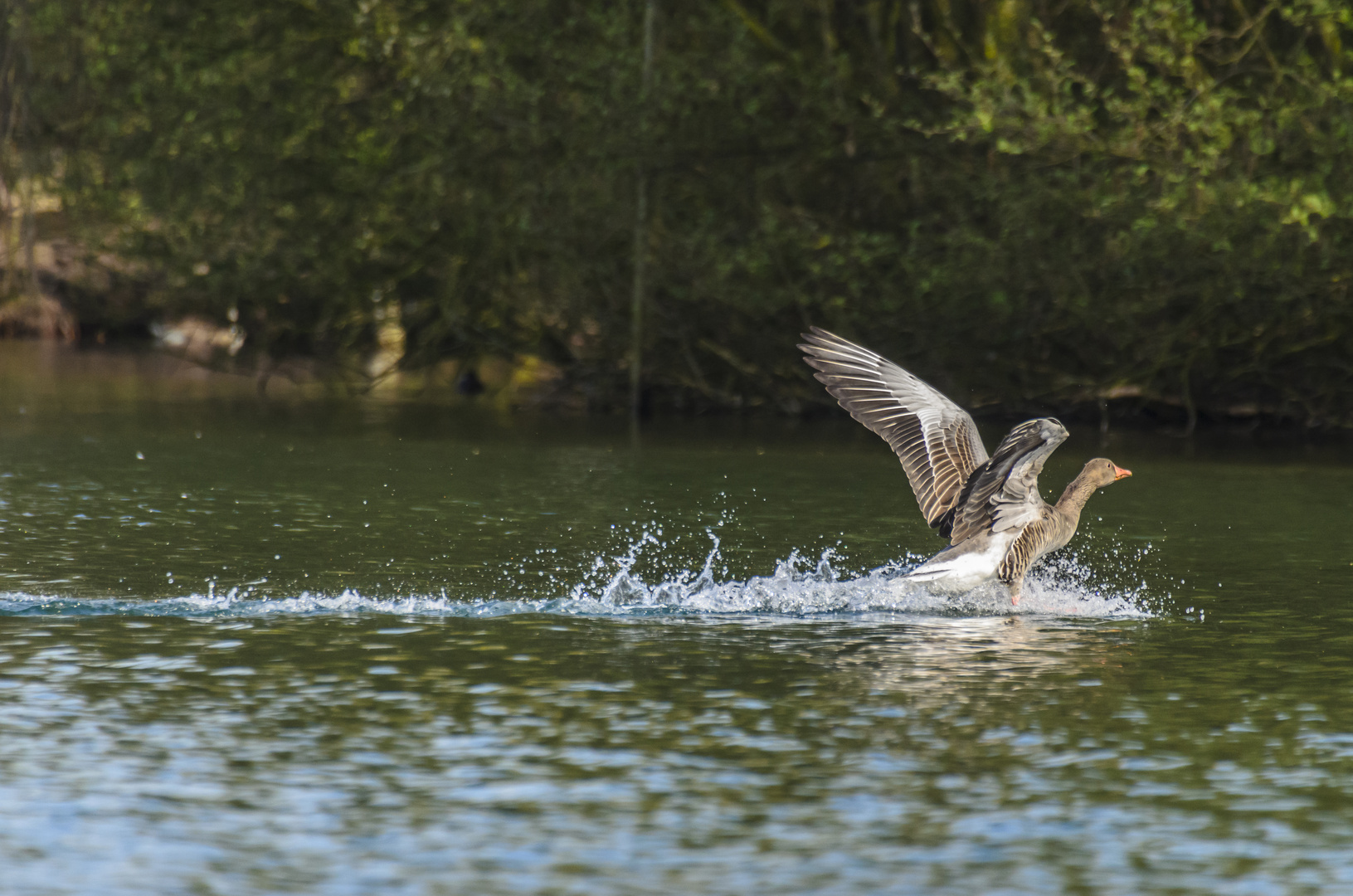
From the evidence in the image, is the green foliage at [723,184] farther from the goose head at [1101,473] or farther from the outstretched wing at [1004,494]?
the outstretched wing at [1004,494]

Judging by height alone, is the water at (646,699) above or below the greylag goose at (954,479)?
below

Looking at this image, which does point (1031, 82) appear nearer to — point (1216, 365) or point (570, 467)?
point (1216, 365)

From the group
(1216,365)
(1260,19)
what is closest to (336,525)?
(1260,19)

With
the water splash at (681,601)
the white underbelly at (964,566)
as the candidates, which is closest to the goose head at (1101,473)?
the water splash at (681,601)

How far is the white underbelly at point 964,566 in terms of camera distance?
37.9 feet

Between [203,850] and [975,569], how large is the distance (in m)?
5.85

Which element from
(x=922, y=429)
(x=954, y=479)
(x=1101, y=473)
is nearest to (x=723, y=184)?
(x=1101, y=473)

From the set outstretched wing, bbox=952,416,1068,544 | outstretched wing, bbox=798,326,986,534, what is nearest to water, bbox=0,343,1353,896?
outstretched wing, bbox=952,416,1068,544

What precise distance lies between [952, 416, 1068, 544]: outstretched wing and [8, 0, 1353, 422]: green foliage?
11.4 metres

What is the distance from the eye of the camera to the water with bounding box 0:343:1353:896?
264 inches

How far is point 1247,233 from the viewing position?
23203mm

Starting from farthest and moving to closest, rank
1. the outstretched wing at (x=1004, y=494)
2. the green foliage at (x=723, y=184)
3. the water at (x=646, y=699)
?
the green foliage at (x=723, y=184) < the outstretched wing at (x=1004, y=494) < the water at (x=646, y=699)

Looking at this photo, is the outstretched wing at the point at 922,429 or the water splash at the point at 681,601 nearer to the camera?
the water splash at the point at 681,601

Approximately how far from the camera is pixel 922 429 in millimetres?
11852
